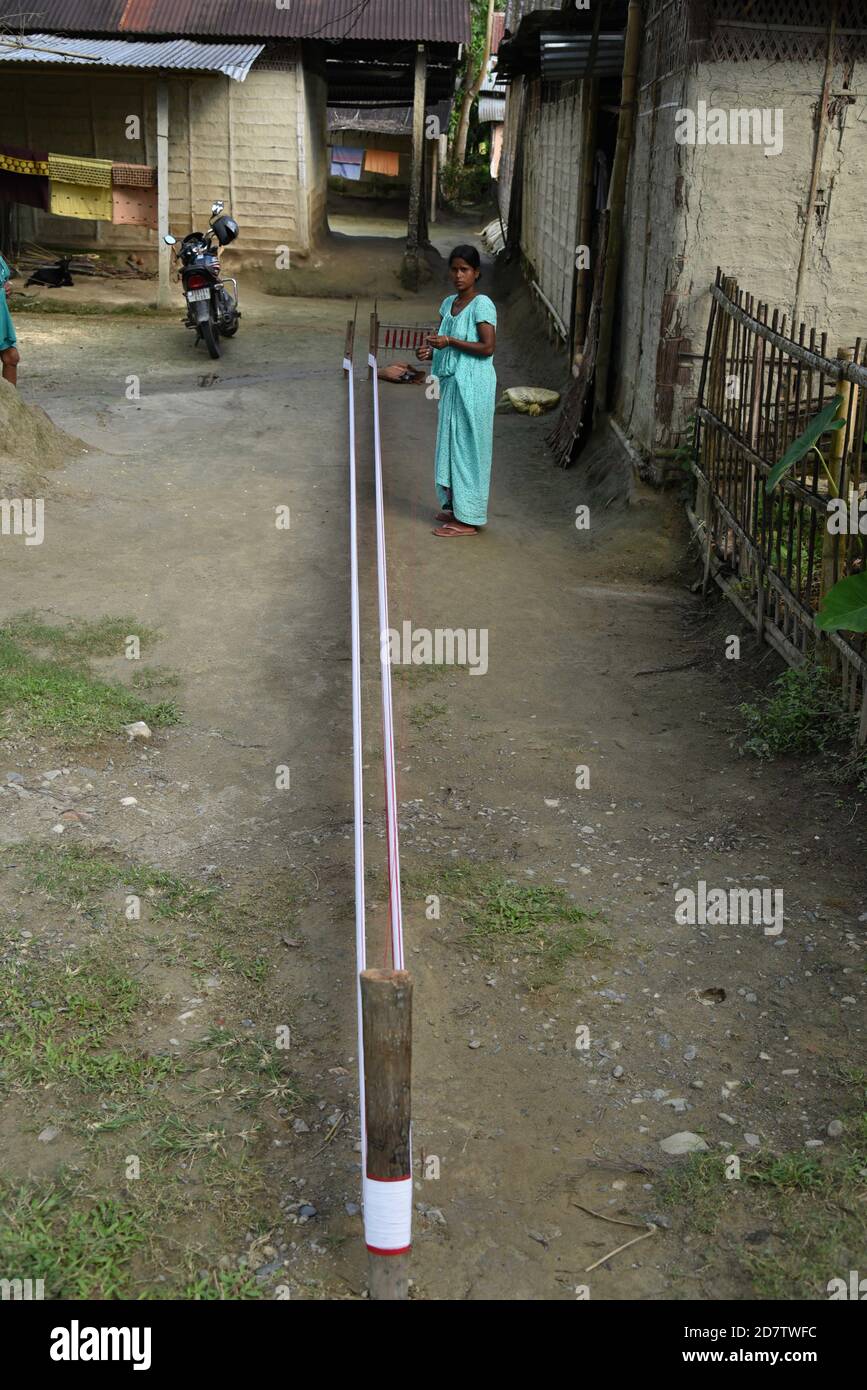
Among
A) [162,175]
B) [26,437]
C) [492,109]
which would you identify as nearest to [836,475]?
[26,437]

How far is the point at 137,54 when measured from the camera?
45.6ft

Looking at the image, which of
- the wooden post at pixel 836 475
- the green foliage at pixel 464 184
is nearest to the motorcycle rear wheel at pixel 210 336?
the wooden post at pixel 836 475

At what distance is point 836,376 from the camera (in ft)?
15.2

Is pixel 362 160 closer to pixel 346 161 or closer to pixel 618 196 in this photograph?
pixel 346 161

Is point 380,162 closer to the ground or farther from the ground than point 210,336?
farther from the ground

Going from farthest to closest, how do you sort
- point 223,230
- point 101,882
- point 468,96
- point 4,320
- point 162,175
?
1. point 468,96
2. point 162,175
3. point 223,230
4. point 4,320
5. point 101,882

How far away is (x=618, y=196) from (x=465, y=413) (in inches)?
88.8

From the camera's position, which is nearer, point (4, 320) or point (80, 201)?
point (4, 320)

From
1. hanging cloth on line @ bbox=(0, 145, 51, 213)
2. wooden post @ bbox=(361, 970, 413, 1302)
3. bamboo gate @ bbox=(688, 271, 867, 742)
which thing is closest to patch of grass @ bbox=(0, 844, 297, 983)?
wooden post @ bbox=(361, 970, 413, 1302)

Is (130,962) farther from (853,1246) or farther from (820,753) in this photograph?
(820,753)

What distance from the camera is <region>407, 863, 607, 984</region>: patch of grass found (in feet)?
11.9

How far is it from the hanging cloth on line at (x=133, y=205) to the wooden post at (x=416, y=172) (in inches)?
134

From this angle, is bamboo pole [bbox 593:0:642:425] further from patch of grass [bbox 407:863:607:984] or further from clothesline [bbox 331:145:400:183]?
clothesline [bbox 331:145:400:183]

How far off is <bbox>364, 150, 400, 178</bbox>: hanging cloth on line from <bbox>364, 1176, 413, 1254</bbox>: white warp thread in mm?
27648
